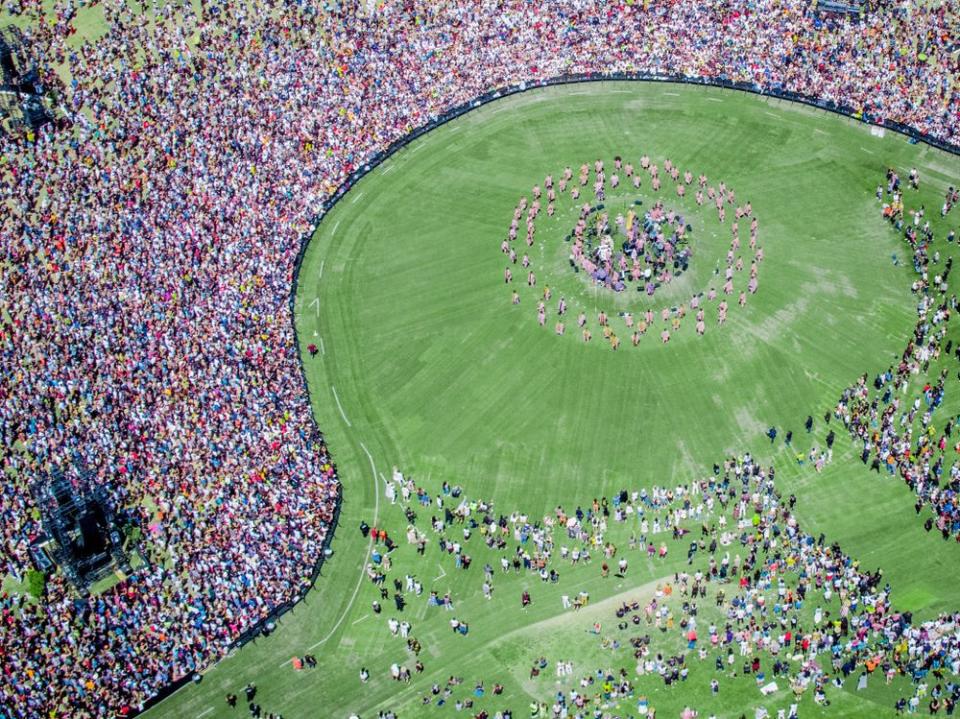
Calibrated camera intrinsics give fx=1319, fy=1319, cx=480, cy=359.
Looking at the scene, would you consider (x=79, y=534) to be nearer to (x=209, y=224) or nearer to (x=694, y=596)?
(x=209, y=224)

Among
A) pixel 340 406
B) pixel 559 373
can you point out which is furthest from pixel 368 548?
pixel 559 373

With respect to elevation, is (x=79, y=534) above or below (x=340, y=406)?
above

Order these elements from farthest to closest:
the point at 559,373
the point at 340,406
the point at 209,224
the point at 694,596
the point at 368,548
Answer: the point at 209,224 < the point at 559,373 < the point at 340,406 < the point at 368,548 < the point at 694,596

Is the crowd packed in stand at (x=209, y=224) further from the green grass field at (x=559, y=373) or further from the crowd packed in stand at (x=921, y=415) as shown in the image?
the crowd packed in stand at (x=921, y=415)

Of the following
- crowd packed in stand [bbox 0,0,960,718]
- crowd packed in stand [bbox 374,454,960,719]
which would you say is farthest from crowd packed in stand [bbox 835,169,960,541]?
crowd packed in stand [bbox 0,0,960,718]

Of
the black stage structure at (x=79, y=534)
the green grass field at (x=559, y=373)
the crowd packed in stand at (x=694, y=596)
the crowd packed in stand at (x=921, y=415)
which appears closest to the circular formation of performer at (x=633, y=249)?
the green grass field at (x=559, y=373)

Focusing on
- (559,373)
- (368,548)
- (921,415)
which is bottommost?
(368,548)

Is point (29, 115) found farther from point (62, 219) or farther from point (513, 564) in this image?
point (513, 564)

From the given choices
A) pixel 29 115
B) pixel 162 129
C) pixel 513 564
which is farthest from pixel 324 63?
pixel 513 564

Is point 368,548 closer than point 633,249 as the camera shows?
Yes
